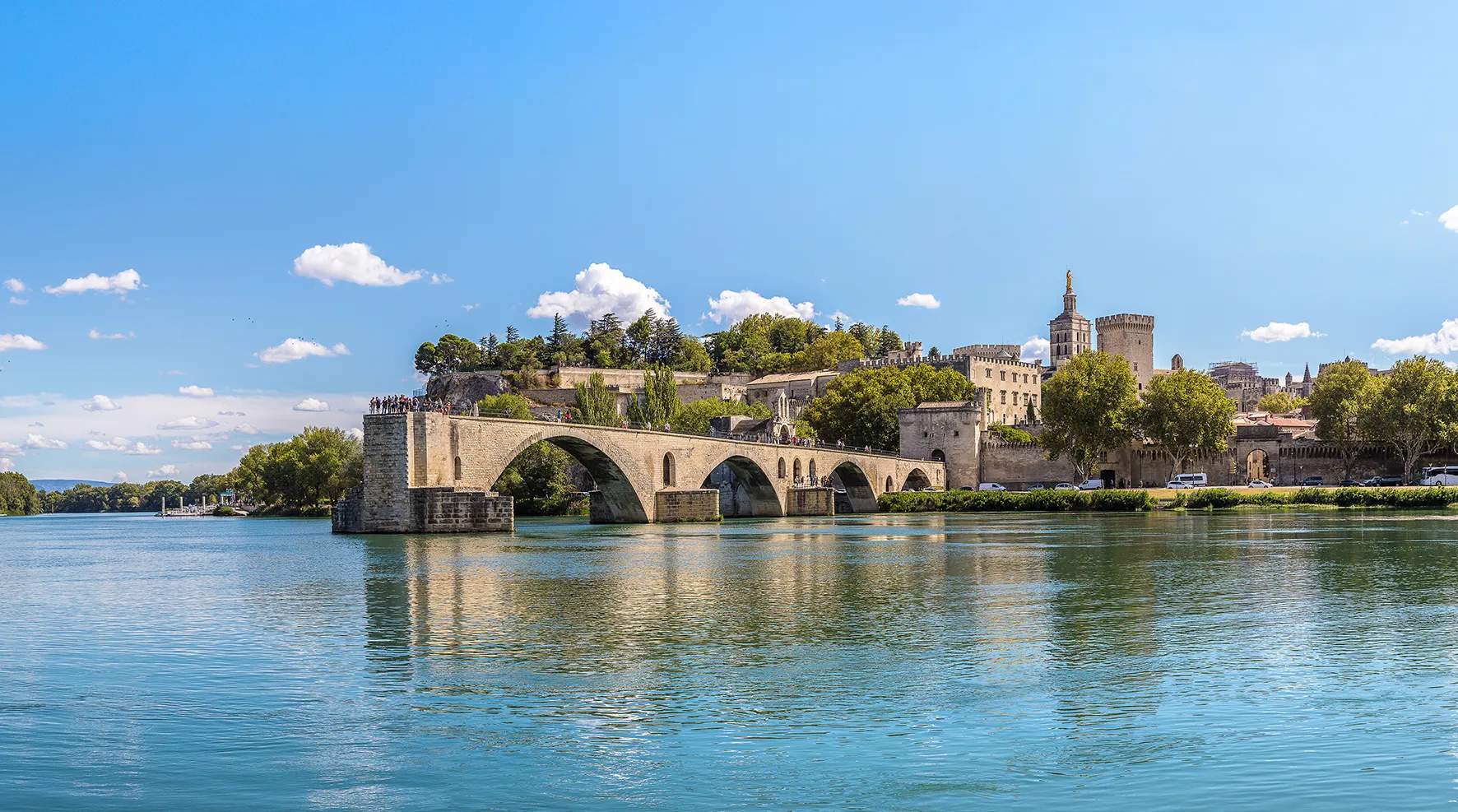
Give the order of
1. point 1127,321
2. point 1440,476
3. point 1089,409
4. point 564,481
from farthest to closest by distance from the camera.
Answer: point 1127,321 → point 564,481 → point 1089,409 → point 1440,476

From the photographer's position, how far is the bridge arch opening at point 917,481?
87.3 meters

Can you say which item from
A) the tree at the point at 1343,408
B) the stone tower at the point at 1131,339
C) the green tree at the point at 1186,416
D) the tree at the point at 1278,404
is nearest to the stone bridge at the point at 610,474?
the green tree at the point at 1186,416

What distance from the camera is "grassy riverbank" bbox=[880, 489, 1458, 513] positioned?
62.7 m

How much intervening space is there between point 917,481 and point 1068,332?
2612 inches

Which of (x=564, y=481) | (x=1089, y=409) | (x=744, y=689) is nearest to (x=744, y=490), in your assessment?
(x=564, y=481)

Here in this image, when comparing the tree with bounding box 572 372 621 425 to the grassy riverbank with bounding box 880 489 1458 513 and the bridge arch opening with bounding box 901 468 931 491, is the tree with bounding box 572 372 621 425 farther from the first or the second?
the bridge arch opening with bounding box 901 468 931 491

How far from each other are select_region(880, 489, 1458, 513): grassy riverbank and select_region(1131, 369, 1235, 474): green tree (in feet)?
23.6

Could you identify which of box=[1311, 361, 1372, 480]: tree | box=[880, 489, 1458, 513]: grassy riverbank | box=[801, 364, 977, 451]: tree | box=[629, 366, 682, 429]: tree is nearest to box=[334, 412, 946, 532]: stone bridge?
box=[880, 489, 1458, 513]: grassy riverbank

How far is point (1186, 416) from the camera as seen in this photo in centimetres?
7812

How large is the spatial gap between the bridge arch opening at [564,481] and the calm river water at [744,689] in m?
25.6

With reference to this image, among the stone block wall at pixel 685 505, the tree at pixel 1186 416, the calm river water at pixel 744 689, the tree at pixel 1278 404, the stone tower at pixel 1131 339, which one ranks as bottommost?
the calm river water at pixel 744 689

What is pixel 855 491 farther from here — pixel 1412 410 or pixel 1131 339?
pixel 1131 339

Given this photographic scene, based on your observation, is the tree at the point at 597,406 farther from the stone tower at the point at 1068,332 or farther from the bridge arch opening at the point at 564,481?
the stone tower at the point at 1068,332

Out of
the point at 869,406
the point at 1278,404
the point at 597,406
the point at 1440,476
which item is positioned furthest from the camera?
the point at 1278,404
